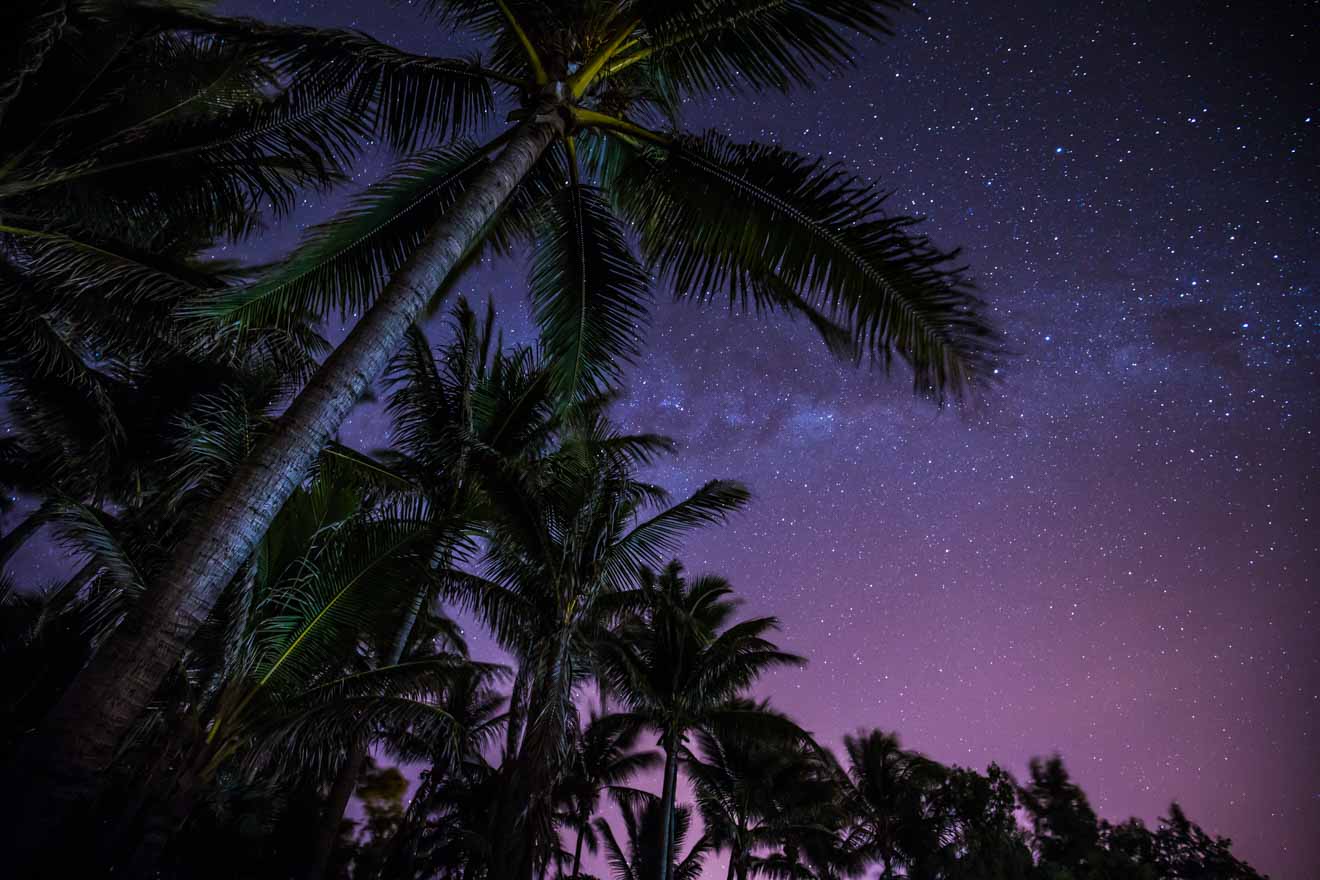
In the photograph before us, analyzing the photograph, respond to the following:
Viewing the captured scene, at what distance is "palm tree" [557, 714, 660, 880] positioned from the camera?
1773 cm

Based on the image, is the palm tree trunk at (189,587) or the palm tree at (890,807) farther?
the palm tree at (890,807)

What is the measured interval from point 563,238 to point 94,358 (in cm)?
920

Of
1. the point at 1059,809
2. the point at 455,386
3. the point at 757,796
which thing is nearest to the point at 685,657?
the point at 455,386

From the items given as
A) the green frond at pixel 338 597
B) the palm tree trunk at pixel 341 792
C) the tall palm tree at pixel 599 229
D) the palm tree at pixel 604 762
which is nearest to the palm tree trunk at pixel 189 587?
the tall palm tree at pixel 599 229

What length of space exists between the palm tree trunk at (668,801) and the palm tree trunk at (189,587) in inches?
435

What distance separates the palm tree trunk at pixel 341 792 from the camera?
7559 millimetres

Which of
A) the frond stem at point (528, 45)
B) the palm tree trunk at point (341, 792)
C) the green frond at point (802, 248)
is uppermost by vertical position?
the frond stem at point (528, 45)

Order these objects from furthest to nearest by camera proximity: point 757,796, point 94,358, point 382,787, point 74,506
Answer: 1. point 382,787
2. point 757,796
3. point 94,358
4. point 74,506

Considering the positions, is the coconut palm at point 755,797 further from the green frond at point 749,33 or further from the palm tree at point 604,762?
the green frond at point 749,33

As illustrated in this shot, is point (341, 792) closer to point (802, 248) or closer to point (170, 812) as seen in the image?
point (170, 812)

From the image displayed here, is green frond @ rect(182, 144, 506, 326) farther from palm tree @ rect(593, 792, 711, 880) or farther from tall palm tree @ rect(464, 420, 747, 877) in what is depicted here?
palm tree @ rect(593, 792, 711, 880)

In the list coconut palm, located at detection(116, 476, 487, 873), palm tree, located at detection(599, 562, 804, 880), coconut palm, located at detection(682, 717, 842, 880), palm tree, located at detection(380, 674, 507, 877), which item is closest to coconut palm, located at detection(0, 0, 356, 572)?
coconut palm, located at detection(116, 476, 487, 873)

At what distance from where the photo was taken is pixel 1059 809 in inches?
1144

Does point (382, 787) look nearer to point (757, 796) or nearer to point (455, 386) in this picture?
point (757, 796)
